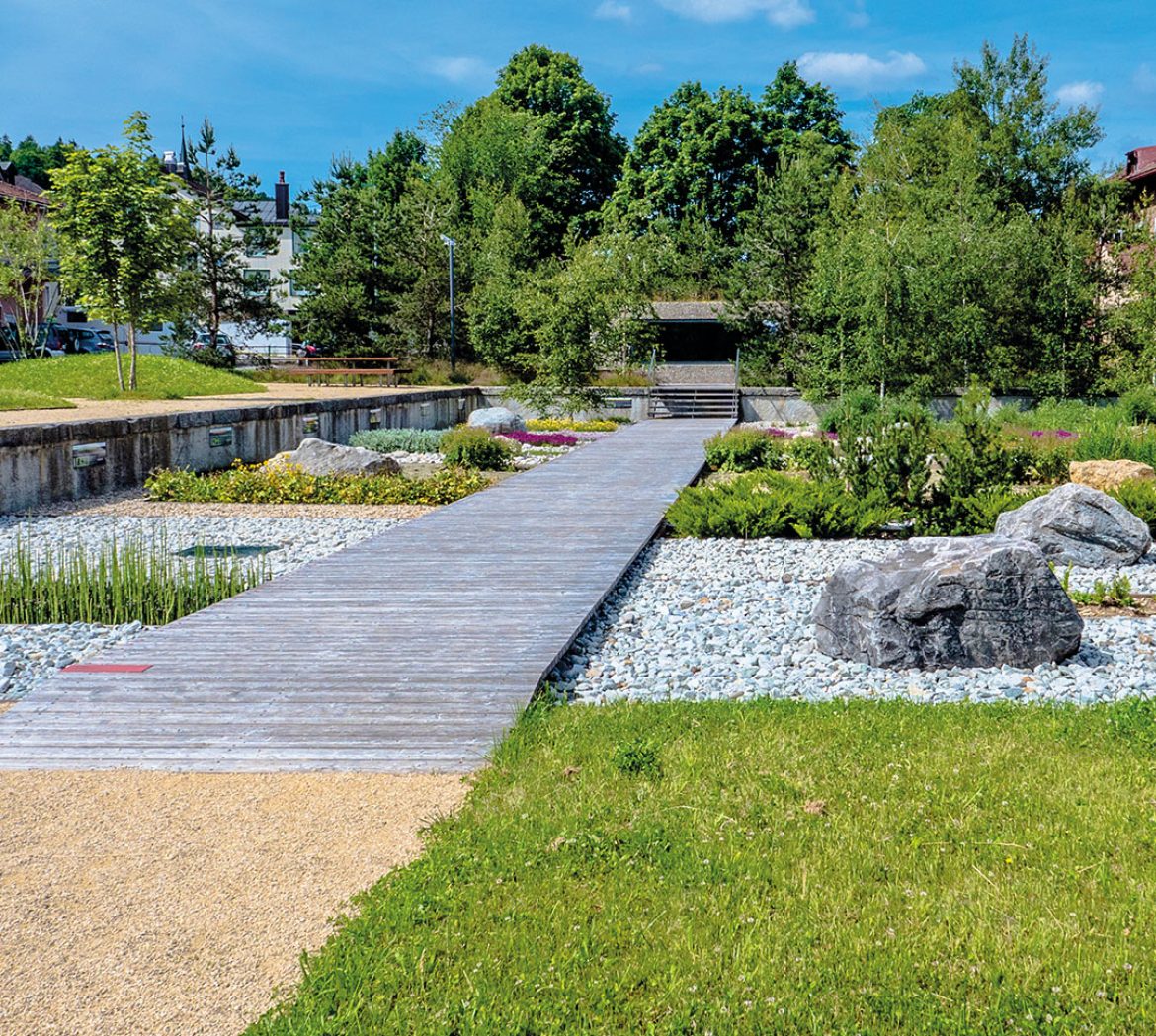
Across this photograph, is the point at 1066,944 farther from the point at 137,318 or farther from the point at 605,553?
the point at 137,318

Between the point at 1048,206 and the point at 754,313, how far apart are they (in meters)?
8.40

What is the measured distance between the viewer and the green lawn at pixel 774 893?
8.20 ft

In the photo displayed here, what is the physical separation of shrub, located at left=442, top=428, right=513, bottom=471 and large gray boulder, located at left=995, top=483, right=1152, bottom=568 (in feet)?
26.8

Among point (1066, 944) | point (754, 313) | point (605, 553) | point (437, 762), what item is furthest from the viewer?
point (754, 313)

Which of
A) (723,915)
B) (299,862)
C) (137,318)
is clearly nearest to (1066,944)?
(723,915)

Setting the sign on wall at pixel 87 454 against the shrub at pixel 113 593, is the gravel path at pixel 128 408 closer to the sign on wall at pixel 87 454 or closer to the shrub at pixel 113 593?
the sign on wall at pixel 87 454

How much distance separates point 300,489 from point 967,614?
8830 mm

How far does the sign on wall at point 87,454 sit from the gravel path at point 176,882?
9.27 m

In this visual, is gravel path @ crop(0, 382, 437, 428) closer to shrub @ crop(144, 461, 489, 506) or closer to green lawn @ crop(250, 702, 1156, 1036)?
shrub @ crop(144, 461, 489, 506)

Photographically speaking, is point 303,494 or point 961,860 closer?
point 961,860

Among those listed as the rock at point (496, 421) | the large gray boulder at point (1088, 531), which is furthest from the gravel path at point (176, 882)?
the rock at point (496, 421)

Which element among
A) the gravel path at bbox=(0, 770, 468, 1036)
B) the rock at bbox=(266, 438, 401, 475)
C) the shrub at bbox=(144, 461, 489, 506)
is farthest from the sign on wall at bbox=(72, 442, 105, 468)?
the gravel path at bbox=(0, 770, 468, 1036)

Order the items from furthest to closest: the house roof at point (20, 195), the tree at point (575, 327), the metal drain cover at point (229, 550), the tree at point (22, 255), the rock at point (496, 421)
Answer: the house roof at point (20, 195), the tree at point (22, 255), the tree at point (575, 327), the rock at point (496, 421), the metal drain cover at point (229, 550)

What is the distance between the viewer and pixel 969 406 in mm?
9914
